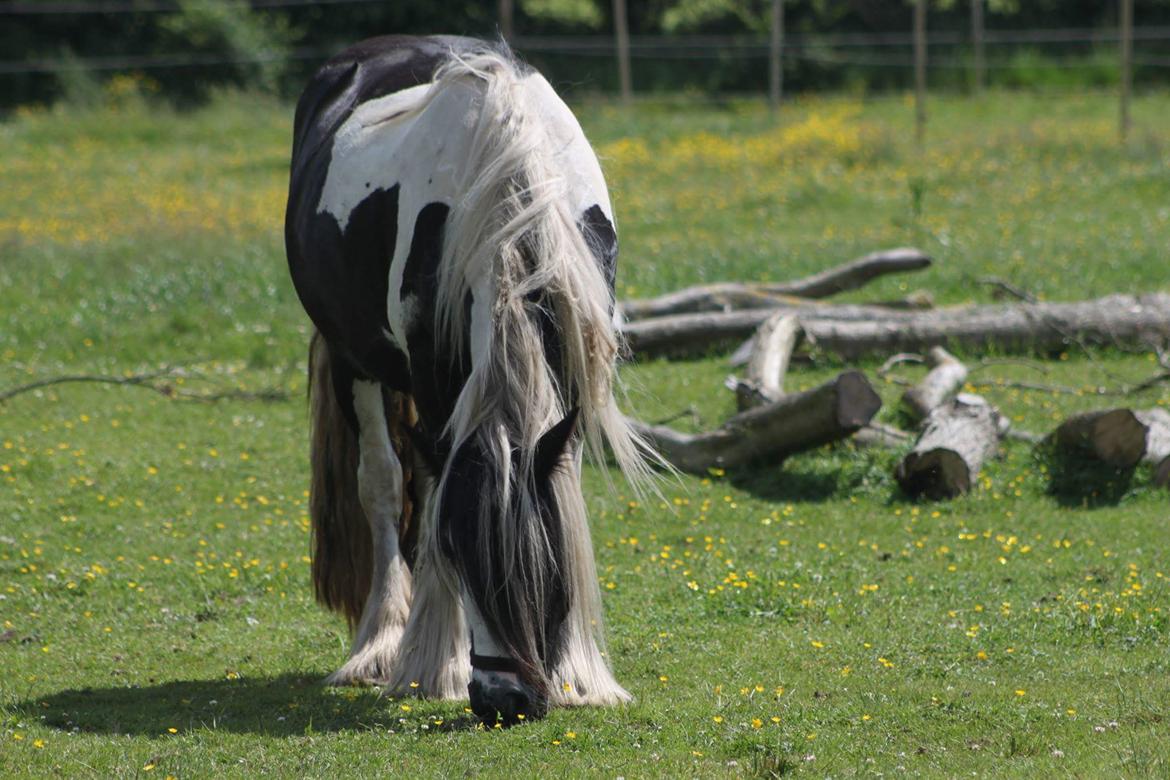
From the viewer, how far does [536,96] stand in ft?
16.1

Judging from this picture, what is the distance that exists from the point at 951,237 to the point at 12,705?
11.6 meters

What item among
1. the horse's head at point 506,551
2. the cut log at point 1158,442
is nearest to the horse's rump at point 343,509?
the horse's head at point 506,551

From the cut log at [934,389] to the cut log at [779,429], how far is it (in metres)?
0.96

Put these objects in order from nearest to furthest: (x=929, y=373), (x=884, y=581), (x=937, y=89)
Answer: (x=884, y=581)
(x=929, y=373)
(x=937, y=89)

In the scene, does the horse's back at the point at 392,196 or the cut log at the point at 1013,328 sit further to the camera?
the cut log at the point at 1013,328

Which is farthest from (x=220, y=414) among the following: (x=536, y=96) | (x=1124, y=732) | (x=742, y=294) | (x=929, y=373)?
(x=1124, y=732)

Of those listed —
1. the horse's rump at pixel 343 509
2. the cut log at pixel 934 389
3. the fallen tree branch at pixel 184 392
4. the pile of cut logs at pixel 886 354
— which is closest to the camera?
the horse's rump at pixel 343 509

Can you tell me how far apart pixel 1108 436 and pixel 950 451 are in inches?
36.8

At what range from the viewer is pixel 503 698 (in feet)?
14.1

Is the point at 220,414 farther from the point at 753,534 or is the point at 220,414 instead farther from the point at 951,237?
the point at 951,237

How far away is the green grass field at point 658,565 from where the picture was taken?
14.9 feet

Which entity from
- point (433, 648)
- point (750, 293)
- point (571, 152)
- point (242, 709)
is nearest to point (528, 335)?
point (571, 152)

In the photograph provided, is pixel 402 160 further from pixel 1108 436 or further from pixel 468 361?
pixel 1108 436

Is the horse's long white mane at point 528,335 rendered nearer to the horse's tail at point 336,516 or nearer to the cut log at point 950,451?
the horse's tail at point 336,516
